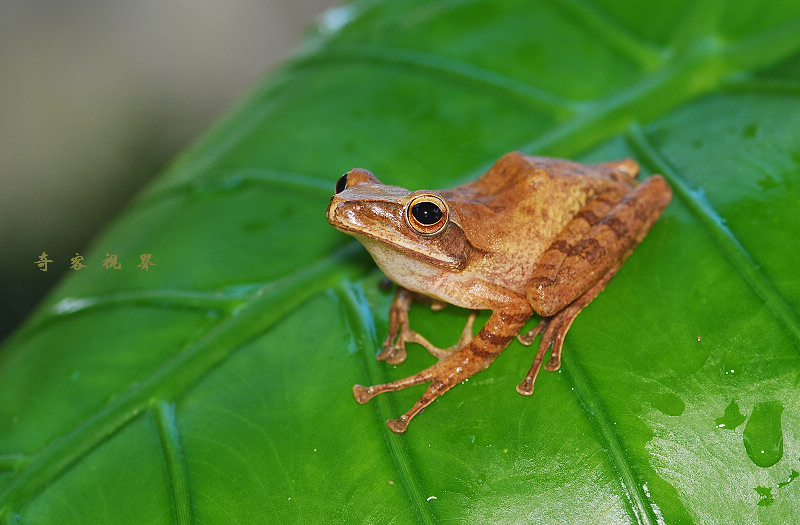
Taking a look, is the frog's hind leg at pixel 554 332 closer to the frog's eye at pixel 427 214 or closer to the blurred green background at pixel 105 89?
the frog's eye at pixel 427 214

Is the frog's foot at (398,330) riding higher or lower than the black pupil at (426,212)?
lower

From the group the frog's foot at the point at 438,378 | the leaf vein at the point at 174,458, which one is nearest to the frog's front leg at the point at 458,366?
the frog's foot at the point at 438,378

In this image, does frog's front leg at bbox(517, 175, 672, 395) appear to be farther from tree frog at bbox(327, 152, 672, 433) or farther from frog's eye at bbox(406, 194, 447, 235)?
frog's eye at bbox(406, 194, 447, 235)

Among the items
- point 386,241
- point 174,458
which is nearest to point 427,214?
point 386,241

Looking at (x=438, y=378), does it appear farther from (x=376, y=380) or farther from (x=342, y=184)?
A: (x=342, y=184)

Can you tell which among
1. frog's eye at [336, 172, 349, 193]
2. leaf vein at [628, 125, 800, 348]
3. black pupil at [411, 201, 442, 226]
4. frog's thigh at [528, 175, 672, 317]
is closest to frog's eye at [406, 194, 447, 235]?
black pupil at [411, 201, 442, 226]

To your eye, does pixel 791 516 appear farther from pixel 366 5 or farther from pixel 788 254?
pixel 366 5

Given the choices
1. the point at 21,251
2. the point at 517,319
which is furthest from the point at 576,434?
the point at 21,251
